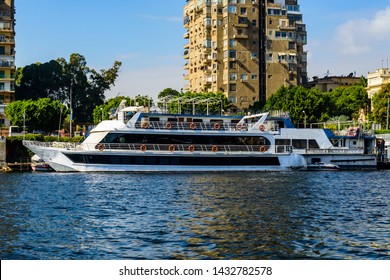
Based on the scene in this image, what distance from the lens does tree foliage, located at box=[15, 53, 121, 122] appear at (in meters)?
119

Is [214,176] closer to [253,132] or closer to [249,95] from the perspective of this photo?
[253,132]

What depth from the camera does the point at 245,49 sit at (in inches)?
4619

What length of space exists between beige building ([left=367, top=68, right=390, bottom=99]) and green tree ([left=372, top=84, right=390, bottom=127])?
10.4 meters

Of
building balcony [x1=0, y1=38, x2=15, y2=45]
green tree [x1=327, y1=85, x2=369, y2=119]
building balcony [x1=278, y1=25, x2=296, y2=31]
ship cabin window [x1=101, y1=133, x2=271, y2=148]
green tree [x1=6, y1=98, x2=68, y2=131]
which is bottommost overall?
ship cabin window [x1=101, y1=133, x2=271, y2=148]

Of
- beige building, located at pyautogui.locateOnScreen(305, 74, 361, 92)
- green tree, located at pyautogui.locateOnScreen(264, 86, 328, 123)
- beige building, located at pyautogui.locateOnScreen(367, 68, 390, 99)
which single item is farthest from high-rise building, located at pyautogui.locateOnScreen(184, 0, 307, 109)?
beige building, located at pyautogui.locateOnScreen(305, 74, 361, 92)

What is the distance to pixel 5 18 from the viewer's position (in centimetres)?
10725

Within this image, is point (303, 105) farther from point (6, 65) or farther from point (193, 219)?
point (193, 219)

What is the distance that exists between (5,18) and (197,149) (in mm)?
58516

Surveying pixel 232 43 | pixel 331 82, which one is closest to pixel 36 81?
pixel 232 43

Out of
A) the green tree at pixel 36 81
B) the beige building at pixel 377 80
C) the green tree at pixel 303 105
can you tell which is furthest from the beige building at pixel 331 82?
the green tree at pixel 36 81

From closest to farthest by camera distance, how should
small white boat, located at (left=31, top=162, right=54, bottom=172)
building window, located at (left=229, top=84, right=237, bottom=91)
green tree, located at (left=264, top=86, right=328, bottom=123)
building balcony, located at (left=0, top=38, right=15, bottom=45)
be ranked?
1. small white boat, located at (left=31, top=162, right=54, bottom=172)
2. green tree, located at (left=264, top=86, right=328, bottom=123)
3. building balcony, located at (left=0, top=38, right=15, bottom=45)
4. building window, located at (left=229, top=84, right=237, bottom=91)

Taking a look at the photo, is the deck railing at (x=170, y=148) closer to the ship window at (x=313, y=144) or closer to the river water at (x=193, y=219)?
the ship window at (x=313, y=144)

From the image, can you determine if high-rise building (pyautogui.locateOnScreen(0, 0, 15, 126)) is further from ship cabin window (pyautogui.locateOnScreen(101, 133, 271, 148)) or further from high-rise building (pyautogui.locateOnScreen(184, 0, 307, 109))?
ship cabin window (pyautogui.locateOnScreen(101, 133, 271, 148))

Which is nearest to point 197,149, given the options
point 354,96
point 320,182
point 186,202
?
point 320,182
